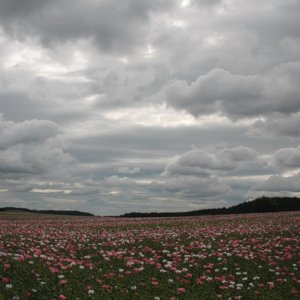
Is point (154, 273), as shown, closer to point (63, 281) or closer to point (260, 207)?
point (63, 281)

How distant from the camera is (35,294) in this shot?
981cm

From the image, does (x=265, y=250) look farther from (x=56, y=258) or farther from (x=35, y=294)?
(x=35, y=294)

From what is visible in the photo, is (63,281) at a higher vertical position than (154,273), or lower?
higher

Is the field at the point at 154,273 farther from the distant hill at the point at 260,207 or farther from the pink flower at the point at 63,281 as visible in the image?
the distant hill at the point at 260,207

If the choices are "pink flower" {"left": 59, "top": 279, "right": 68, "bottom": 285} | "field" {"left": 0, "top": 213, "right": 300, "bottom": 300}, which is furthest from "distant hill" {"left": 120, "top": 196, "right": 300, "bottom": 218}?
"pink flower" {"left": 59, "top": 279, "right": 68, "bottom": 285}

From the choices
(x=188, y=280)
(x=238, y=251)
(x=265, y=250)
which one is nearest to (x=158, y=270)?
(x=188, y=280)

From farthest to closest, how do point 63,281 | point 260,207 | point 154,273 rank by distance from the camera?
point 260,207 → point 154,273 → point 63,281

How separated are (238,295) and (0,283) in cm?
661

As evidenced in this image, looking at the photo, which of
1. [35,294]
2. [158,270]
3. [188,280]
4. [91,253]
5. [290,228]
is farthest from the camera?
[290,228]

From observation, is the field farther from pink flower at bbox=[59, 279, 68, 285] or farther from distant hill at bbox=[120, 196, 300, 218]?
distant hill at bbox=[120, 196, 300, 218]

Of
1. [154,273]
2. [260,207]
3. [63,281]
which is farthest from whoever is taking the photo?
[260,207]

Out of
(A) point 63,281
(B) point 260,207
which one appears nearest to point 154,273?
(A) point 63,281

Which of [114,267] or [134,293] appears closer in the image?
[134,293]

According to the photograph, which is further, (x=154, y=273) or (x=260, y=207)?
(x=260, y=207)
